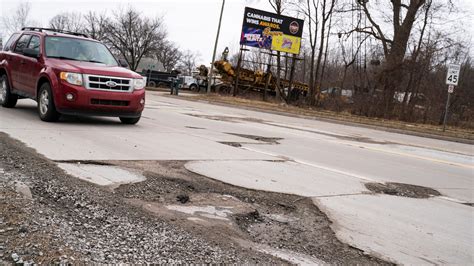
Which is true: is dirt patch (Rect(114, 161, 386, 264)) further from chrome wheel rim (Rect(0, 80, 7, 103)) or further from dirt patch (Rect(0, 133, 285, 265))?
chrome wheel rim (Rect(0, 80, 7, 103))

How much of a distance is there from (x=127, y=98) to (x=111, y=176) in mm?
4697

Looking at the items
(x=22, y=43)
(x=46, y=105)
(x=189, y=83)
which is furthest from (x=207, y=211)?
(x=189, y=83)

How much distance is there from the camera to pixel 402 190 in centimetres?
673

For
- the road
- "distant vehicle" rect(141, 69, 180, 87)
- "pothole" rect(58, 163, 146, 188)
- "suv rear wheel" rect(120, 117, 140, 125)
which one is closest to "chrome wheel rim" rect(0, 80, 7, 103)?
the road

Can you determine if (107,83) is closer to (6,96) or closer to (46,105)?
(46,105)

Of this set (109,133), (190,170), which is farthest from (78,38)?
(190,170)

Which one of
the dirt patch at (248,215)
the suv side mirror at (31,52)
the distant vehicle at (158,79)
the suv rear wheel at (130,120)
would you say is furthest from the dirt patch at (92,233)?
the distant vehicle at (158,79)

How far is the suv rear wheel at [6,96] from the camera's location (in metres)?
11.4

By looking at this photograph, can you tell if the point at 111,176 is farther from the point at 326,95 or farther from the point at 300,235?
the point at 326,95

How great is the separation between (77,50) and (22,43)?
1698mm

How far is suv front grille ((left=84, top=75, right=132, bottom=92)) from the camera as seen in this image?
9375mm

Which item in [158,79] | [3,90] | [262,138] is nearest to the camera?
[262,138]

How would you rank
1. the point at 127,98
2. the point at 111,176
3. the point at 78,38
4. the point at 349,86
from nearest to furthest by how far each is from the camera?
1. the point at 111,176
2. the point at 127,98
3. the point at 78,38
4. the point at 349,86

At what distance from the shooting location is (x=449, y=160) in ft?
36.5
